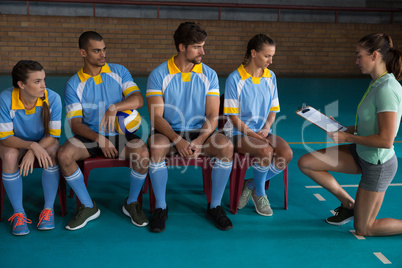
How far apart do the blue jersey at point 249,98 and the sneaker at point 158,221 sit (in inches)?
37.0

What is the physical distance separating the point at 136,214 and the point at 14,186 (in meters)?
0.97

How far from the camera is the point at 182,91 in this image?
3617 mm

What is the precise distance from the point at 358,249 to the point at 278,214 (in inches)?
30.0

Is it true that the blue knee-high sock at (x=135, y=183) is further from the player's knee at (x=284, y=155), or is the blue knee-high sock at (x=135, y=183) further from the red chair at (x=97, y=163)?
the player's knee at (x=284, y=155)

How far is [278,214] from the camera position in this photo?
3594mm

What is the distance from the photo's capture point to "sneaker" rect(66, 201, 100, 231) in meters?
3.23

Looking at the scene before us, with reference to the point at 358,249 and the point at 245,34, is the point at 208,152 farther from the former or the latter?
the point at 245,34

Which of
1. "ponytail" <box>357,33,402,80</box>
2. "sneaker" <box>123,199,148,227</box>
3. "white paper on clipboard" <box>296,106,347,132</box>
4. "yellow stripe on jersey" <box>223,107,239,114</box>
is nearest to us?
"ponytail" <box>357,33,402,80</box>

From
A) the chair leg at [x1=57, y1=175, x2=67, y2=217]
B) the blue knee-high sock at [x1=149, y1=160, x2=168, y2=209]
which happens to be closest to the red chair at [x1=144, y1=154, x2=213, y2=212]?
the blue knee-high sock at [x1=149, y1=160, x2=168, y2=209]

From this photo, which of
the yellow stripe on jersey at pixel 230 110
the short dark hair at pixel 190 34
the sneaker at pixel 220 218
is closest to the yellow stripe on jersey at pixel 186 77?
the short dark hair at pixel 190 34

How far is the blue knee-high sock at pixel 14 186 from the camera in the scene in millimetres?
3166

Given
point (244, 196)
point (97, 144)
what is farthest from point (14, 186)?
point (244, 196)

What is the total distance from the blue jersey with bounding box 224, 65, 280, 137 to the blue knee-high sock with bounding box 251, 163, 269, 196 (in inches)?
15.2

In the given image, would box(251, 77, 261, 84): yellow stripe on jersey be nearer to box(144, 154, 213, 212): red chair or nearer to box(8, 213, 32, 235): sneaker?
box(144, 154, 213, 212): red chair
